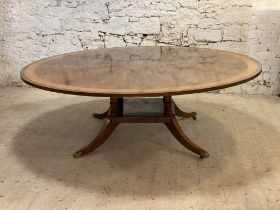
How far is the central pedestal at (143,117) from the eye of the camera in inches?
85.9

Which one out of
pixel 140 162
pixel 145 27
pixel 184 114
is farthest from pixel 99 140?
pixel 145 27

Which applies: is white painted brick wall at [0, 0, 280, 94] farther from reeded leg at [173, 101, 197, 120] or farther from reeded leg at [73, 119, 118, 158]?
reeded leg at [73, 119, 118, 158]

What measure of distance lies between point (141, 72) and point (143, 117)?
0.30 metres

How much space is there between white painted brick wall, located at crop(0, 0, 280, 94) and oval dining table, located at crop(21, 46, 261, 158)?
836mm

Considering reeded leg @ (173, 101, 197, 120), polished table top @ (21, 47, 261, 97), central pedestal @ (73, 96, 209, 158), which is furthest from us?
reeded leg @ (173, 101, 197, 120)

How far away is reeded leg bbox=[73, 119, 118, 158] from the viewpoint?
2.26 m

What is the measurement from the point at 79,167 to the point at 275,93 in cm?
216

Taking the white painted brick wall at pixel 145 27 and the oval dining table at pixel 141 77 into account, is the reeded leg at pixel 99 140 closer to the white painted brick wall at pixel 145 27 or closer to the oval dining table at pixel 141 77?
the oval dining table at pixel 141 77

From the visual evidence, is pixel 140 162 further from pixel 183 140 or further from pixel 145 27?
pixel 145 27

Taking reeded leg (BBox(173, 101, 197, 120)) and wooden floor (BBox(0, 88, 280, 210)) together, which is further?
reeded leg (BBox(173, 101, 197, 120))

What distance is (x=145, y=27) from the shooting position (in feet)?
11.3

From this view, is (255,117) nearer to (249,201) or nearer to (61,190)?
(249,201)

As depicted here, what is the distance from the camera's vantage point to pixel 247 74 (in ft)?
6.35

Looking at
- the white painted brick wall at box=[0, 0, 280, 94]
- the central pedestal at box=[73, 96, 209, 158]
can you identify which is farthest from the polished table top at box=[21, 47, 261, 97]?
the white painted brick wall at box=[0, 0, 280, 94]
